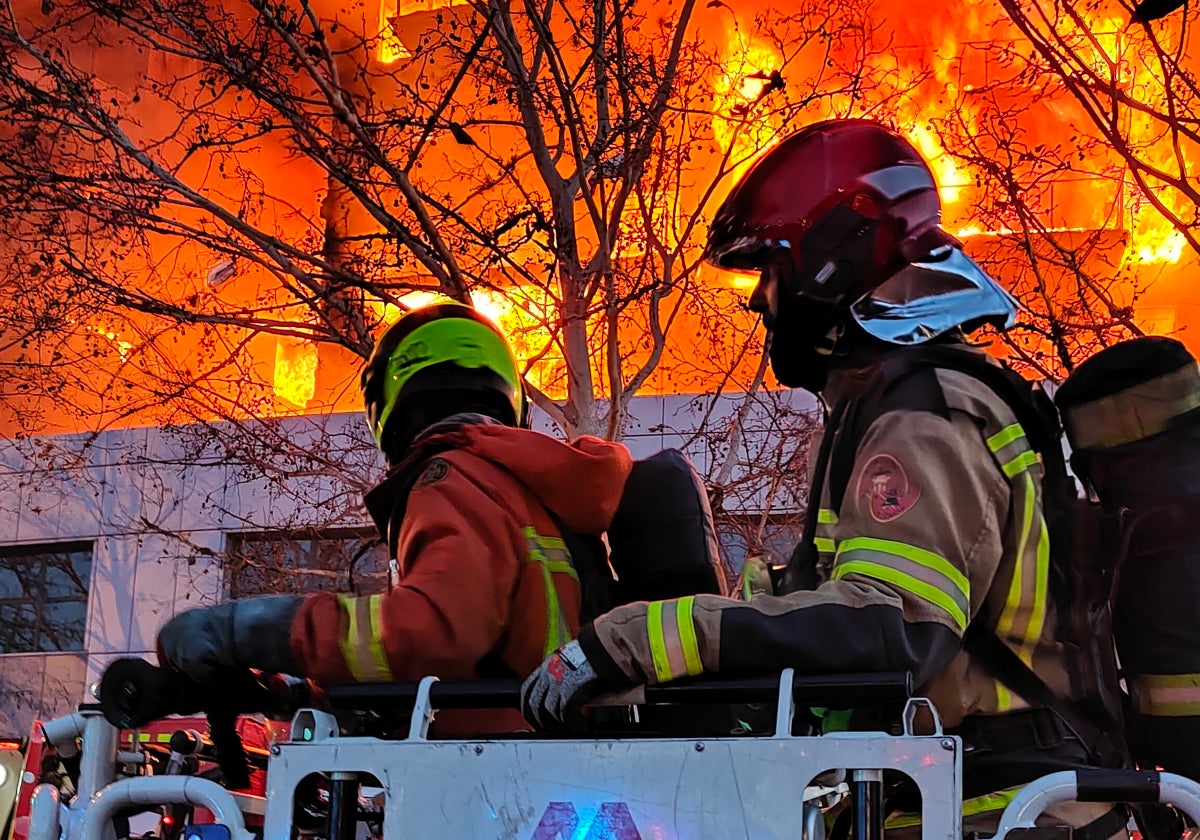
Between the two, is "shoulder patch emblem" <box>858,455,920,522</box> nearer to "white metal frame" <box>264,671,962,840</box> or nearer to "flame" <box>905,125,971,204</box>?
"white metal frame" <box>264,671,962,840</box>

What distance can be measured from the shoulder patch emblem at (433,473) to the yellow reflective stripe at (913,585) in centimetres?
98

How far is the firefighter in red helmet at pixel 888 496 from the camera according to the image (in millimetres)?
1928

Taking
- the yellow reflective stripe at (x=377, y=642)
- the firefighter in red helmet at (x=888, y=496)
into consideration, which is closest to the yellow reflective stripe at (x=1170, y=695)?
the firefighter in red helmet at (x=888, y=496)

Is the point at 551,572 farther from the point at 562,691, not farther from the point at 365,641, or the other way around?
the point at 562,691

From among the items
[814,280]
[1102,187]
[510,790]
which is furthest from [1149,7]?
[1102,187]

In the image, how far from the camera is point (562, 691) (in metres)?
1.96

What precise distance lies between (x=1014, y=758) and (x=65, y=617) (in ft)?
54.7

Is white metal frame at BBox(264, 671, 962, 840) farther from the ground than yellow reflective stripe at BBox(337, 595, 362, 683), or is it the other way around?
yellow reflective stripe at BBox(337, 595, 362, 683)

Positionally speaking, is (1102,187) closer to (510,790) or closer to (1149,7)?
(1149,7)

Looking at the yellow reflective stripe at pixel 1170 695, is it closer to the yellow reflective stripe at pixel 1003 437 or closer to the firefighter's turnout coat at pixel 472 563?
the yellow reflective stripe at pixel 1003 437

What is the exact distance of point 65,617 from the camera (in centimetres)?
1680

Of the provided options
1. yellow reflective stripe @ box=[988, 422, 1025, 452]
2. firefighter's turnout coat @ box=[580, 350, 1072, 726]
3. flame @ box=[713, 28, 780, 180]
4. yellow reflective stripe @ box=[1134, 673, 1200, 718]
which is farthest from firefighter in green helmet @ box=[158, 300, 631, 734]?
flame @ box=[713, 28, 780, 180]

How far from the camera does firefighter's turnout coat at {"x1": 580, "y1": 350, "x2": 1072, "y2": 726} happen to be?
6.26 feet

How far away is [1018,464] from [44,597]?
16901 millimetres
